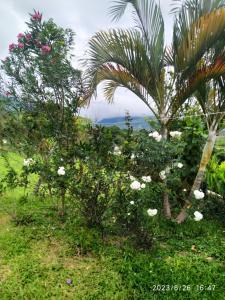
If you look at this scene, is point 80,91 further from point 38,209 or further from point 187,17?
point 38,209

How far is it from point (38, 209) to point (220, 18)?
3655mm

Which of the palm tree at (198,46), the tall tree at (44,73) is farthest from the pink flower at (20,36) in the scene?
the palm tree at (198,46)

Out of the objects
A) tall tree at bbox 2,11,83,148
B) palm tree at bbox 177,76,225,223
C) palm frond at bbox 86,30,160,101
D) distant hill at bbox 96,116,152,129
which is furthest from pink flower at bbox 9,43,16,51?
palm tree at bbox 177,76,225,223

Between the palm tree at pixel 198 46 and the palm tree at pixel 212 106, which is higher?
the palm tree at pixel 198 46

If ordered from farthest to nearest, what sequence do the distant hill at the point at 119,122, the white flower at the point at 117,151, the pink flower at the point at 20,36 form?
1. the pink flower at the point at 20,36
2. the distant hill at the point at 119,122
3. the white flower at the point at 117,151

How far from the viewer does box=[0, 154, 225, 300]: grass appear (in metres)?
2.94

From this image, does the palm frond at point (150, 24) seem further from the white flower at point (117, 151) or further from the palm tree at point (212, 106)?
the white flower at point (117, 151)

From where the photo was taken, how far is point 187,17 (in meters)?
3.75

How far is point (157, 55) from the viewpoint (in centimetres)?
394

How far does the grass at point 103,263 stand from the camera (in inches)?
116

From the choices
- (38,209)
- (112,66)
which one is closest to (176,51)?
(112,66)

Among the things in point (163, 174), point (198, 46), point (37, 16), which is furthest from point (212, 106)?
point (37, 16)

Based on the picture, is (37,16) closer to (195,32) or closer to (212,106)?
(195,32)

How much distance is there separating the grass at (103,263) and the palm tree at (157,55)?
151 centimetres
